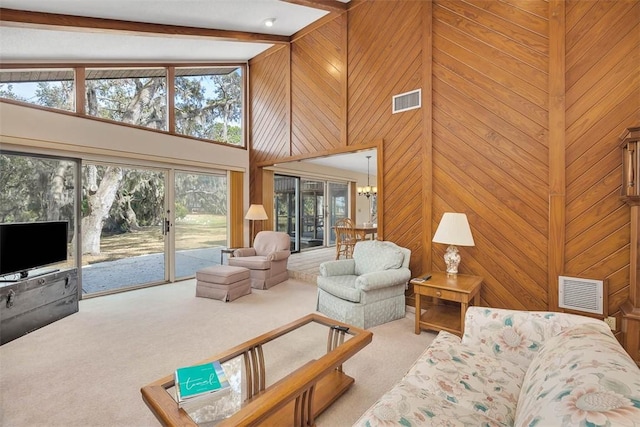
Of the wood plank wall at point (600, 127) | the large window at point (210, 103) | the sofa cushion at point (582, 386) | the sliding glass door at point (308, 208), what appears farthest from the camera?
the sliding glass door at point (308, 208)

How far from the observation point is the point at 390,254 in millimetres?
3373

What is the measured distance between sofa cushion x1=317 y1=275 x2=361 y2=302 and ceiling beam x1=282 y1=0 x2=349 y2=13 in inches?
139

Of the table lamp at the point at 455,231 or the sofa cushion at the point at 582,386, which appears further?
the table lamp at the point at 455,231

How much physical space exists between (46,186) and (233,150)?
285 cm

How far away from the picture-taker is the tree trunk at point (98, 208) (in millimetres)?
4098

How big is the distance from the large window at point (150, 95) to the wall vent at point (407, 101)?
3.38 metres

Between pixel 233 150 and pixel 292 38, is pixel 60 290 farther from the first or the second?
pixel 292 38

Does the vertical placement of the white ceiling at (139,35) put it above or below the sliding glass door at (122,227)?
above

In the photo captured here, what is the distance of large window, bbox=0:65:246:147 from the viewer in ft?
11.9

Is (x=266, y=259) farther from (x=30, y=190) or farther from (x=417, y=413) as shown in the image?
(x=417, y=413)

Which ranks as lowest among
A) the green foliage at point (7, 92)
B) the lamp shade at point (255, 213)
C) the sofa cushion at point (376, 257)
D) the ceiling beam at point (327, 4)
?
the sofa cushion at point (376, 257)

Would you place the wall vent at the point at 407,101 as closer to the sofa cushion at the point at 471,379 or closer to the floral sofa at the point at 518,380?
the floral sofa at the point at 518,380

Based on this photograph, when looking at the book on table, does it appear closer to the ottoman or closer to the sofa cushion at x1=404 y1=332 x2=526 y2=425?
the sofa cushion at x1=404 y1=332 x2=526 y2=425

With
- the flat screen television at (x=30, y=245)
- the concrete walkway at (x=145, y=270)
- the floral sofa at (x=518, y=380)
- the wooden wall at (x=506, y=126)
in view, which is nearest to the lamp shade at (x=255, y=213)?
the concrete walkway at (x=145, y=270)
